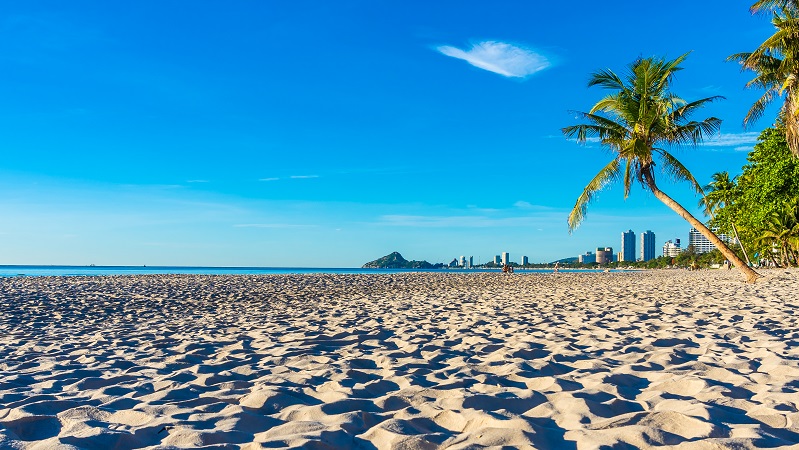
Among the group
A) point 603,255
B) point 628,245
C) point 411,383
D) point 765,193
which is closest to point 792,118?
point 765,193

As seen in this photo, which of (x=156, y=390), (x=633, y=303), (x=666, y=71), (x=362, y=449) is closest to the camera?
(x=362, y=449)

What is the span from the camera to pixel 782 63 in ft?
50.0

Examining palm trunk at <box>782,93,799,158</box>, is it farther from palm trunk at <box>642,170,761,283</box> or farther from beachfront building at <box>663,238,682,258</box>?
beachfront building at <box>663,238,682,258</box>

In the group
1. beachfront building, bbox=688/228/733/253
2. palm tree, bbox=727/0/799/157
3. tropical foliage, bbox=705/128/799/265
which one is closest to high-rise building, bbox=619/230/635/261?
beachfront building, bbox=688/228/733/253

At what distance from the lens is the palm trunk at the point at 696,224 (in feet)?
52.4

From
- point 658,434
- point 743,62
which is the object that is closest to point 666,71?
point 743,62

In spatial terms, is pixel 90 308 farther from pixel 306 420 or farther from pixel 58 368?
pixel 306 420

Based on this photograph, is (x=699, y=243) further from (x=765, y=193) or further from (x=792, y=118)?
(x=792, y=118)

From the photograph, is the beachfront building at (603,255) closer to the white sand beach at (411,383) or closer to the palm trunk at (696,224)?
the palm trunk at (696,224)

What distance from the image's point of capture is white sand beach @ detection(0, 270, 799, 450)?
8.79 feet

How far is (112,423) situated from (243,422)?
0.72 metres

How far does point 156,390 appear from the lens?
3.76 metres

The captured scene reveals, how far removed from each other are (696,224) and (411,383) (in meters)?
15.0

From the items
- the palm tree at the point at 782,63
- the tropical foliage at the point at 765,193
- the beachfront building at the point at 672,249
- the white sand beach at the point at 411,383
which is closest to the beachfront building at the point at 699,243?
the beachfront building at the point at 672,249
